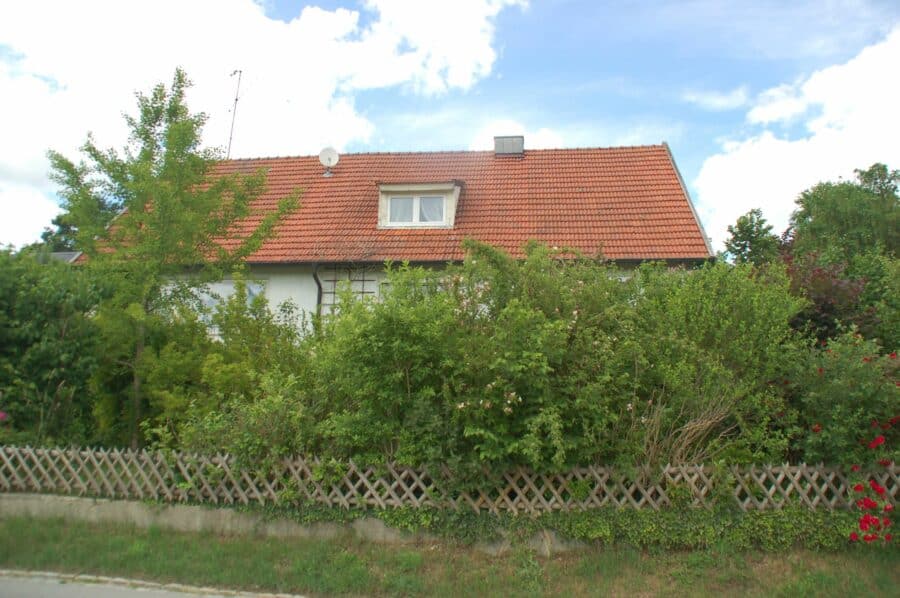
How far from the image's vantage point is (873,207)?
94.4ft

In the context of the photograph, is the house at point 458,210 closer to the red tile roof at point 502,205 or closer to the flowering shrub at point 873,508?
the red tile roof at point 502,205

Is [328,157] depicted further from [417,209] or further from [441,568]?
[441,568]

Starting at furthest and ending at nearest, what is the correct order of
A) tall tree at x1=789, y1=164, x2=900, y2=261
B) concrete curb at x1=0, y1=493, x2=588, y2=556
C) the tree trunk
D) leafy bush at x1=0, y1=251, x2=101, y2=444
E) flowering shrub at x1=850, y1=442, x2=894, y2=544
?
tall tree at x1=789, y1=164, x2=900, y2=261, the tree trunk, leafy bush at x1=0, y1=251, x2=101, y2=444, concrete curb at x1=0, y1=493, x2=588, y2=556, flowering shrub at x1=850, y1=442, x2=894, y2=544

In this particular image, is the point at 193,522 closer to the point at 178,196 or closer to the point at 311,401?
the point at 311,401

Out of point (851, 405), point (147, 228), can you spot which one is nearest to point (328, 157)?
point (147, 228)

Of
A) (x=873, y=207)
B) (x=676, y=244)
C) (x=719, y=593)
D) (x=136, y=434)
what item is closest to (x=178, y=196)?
(x=136, y=434)

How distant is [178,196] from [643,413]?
682cm

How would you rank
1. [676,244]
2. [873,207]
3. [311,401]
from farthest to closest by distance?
1. [873,207]
2. [676,244]
3. [311,401]

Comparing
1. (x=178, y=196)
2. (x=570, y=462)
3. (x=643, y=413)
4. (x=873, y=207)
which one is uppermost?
(x=873, y=207)

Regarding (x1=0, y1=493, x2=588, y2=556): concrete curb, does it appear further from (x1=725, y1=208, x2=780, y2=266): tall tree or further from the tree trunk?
(x1=725, y1=208, x2=780, y2=266): tall tree

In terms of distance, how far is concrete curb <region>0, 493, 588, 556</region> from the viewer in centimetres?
560

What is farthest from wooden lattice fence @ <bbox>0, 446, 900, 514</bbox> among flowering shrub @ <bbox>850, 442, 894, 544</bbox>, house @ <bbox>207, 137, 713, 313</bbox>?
house @ <bbox>207, 137, 713, 313</bbox>

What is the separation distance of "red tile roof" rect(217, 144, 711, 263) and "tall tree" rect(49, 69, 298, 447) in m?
3.04

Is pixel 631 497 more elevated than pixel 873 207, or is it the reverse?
pixel 873 207
